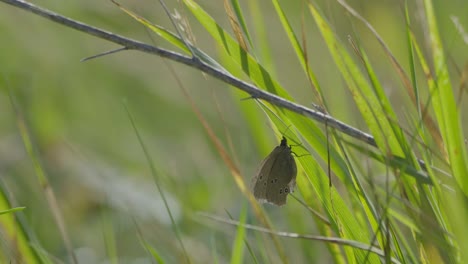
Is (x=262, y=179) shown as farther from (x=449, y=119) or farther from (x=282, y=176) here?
(x=449, y=119)

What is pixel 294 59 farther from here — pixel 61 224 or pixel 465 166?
pixel 465 166

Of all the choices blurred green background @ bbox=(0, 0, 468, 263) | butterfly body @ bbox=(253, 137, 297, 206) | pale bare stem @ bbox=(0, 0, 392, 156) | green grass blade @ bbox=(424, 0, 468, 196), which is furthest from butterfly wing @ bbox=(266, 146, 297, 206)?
blurred green background @ bbox=(0, 0, 468, 263)

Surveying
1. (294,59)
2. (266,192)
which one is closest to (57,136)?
(294,59)

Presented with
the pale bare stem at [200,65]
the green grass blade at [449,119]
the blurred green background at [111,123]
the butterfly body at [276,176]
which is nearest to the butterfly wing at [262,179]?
the butterfly body at [276,176]

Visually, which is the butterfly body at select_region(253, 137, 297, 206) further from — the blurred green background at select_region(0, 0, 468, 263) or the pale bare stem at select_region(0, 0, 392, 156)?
the blurred green background at select_region(0, 0, 468, 263)

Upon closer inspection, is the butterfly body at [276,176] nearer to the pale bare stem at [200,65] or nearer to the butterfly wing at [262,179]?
the butterfly wing at [262,179]

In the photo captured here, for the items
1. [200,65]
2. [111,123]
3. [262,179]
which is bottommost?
[262,179]

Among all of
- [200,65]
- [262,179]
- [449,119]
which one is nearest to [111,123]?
[262,179]

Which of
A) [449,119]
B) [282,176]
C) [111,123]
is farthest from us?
[111,123]
